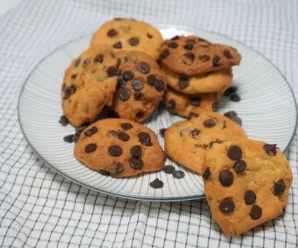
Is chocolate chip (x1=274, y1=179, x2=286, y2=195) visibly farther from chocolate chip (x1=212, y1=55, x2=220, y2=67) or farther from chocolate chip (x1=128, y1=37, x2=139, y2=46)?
chocolate chip (x1=128, y1=37, x2=139, y2=46)

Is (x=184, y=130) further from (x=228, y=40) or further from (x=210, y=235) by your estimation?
(x=228, y=40)

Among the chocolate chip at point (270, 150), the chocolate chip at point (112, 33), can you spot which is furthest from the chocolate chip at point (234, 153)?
the chocolate chip at point (112, 33)

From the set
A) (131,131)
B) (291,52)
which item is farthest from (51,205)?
(291,52)

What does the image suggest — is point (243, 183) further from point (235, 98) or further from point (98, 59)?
point (98, 59)

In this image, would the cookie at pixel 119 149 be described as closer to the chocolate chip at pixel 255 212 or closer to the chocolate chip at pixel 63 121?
the chocolate chip at pixel 63 121

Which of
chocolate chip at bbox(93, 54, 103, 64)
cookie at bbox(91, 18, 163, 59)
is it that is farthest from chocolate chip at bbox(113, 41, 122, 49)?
chocolate chip at bbox(93, 54, 103, 64)

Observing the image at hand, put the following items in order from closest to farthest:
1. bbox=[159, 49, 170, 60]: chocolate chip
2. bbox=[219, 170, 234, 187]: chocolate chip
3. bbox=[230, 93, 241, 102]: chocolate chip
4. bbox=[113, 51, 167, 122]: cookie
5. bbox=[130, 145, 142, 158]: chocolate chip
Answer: bbox=[219, 170, 234, 187]: chocolate chip → bbox=[130, 145, 142, 158]: chocolate chip → bbox=[113, 51, 167, 122]: cookie → bbox=[159, 49, 170, 60]: chocolate chip → bbox=[230, 93, 241, 102]: chocolate chip
